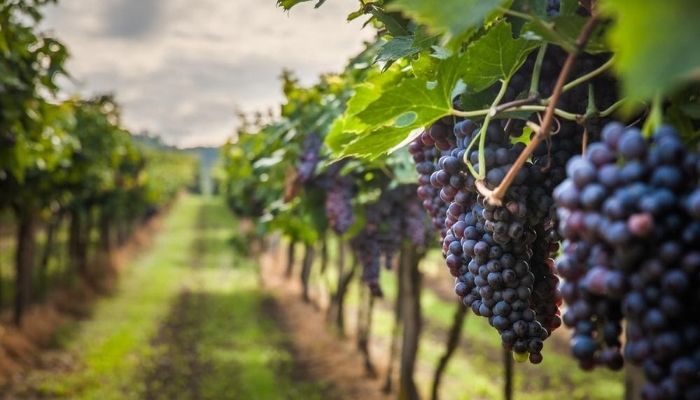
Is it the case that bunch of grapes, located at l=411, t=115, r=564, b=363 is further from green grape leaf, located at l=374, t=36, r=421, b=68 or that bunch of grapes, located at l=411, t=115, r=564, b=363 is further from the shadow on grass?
the shadow on grass

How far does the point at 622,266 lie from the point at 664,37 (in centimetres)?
34

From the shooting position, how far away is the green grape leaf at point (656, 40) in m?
0.64

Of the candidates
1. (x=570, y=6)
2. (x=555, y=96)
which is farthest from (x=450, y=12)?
(x=570, y=6)

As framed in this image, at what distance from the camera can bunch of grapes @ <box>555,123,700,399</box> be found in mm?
834

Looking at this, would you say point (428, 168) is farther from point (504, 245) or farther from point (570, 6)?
point (570, 6)

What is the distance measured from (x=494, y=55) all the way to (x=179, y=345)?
14963 mm

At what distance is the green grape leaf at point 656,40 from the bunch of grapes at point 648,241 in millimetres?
221

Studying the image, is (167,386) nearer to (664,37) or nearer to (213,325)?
(213,325)

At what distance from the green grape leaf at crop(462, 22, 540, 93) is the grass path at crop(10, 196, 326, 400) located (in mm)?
10518

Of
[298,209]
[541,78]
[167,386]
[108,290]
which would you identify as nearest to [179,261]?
[108,290]

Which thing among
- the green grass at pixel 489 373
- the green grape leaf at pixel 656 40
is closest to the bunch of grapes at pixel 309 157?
the green grape leaf at pixel 656 40

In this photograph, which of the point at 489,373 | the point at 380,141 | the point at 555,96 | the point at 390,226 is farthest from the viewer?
the point at 489,373

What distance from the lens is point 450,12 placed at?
93cm

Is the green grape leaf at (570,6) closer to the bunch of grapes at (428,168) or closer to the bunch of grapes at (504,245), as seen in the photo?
the bunch of grapes at (504,245)
